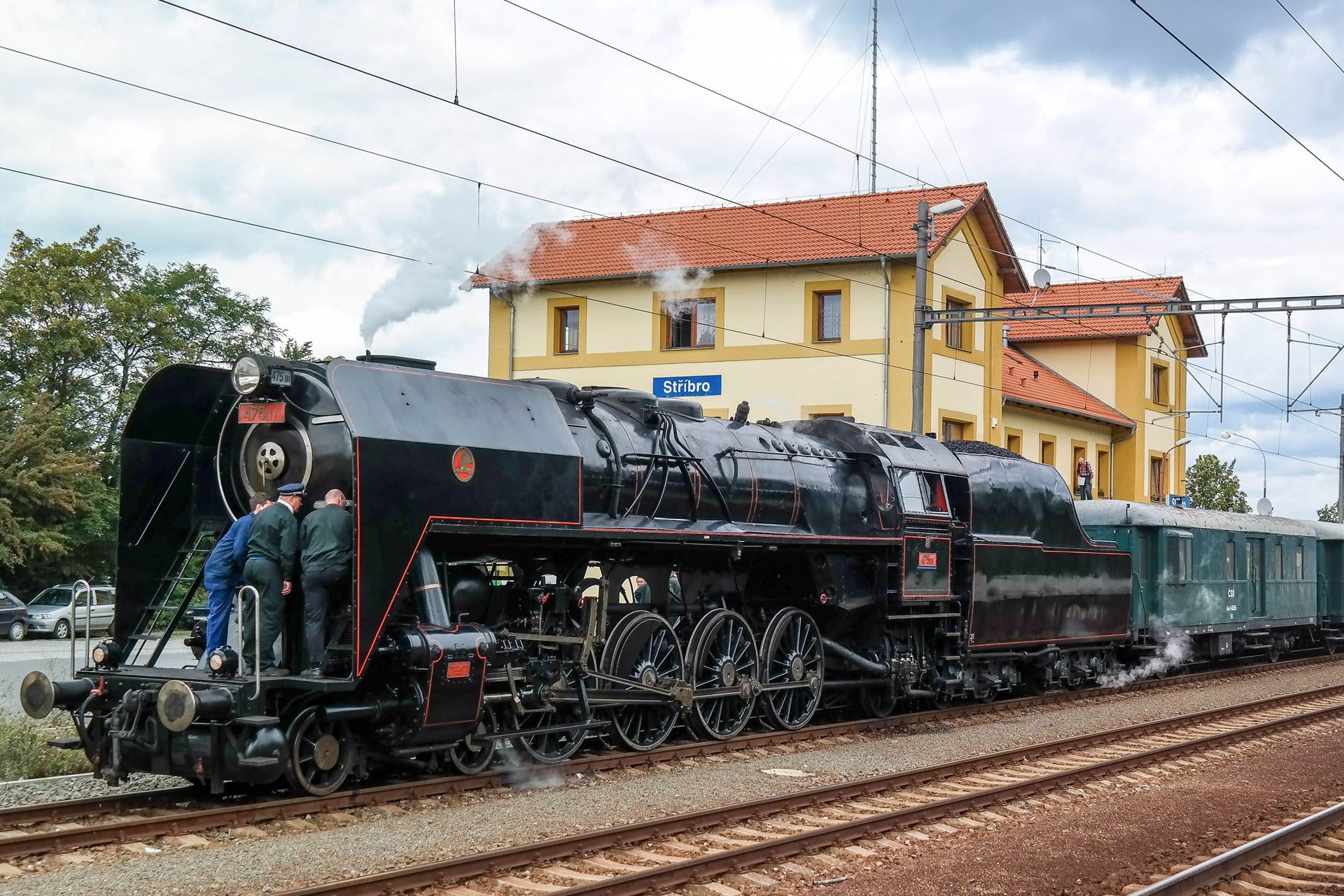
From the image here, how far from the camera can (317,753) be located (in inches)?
352

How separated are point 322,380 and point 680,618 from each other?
14.3 feet

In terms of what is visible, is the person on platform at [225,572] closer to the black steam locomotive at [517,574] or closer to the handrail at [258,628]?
the black steam locomotive at [517,574]

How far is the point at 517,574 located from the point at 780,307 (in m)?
18.3

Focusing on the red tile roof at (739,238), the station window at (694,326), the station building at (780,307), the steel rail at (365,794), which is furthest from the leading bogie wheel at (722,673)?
the station window at (694,326)

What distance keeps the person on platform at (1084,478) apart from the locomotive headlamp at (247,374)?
1587cm

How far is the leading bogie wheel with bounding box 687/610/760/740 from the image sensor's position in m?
12.0

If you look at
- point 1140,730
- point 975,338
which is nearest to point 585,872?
point 1140,730

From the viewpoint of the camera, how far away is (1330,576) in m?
28.1

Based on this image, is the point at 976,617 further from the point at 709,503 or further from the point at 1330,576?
the point at 1330,576

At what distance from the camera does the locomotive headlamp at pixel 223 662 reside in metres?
8.89

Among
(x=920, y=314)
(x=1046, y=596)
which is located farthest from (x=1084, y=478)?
(x=1046, y=596)

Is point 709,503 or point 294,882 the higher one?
point 709,503

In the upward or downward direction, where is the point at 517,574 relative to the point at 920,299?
downward

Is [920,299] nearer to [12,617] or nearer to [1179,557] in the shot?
[1179,557]
